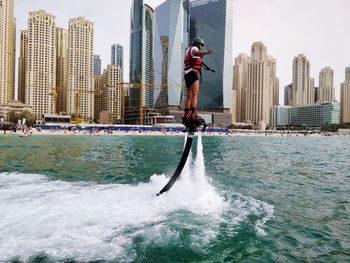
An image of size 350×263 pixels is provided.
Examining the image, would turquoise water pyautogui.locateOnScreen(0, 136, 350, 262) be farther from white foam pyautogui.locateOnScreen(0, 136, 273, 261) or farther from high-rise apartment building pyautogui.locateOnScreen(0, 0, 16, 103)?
high-rise apartment building pyautogui.locateOnScreen(0, 0, 16, 103)

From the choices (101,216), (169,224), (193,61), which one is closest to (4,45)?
(101,216)

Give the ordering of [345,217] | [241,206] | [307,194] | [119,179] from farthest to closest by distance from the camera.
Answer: [119,179]
[307,194]
[241,206]
[345,217]

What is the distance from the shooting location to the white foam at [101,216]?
9.06 m

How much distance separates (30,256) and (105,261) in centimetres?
220

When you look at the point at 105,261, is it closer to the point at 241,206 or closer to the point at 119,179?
the point at 241,206

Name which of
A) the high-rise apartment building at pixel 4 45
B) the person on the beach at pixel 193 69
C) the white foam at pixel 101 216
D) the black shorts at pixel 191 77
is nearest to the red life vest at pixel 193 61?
the person on the beach at pixel 193 69

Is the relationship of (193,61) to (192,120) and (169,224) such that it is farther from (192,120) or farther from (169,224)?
(169,224)

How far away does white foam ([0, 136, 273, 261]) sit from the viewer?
9.06 meters

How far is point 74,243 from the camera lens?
366 inches

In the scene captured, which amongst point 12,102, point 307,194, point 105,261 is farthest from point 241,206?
point 12,102

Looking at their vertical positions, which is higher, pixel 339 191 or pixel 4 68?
pixel 4 68

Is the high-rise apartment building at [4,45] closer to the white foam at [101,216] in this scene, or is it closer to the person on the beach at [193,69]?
the white foam at [101,216]

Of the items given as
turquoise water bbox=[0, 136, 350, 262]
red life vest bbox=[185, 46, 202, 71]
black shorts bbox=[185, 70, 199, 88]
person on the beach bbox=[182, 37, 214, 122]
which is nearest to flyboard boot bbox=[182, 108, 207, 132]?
person on the beach bbox=[182, 37, 214, 122]

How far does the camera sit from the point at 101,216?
1180 cm
